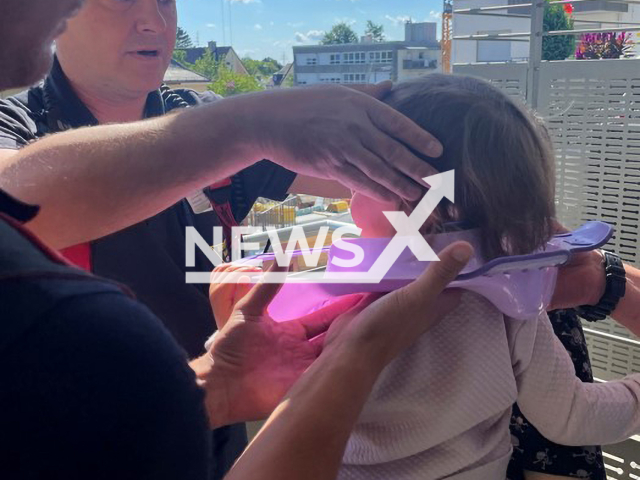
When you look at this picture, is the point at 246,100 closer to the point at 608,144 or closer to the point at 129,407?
the point at 129,407

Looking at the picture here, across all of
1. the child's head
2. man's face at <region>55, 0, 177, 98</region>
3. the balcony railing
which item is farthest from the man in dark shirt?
the balcony railing

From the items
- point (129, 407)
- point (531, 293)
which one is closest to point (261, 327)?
point (531, 293)

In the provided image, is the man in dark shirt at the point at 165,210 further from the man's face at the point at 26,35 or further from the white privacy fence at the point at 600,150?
the white privacy fence at the point at 600,150

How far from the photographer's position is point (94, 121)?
146 centimetres

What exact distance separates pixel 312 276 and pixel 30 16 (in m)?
0.72

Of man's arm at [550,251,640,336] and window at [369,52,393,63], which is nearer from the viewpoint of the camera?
man's arm at [550,251,640,336]

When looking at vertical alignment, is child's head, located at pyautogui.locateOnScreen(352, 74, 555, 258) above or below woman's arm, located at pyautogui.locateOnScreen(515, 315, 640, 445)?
above

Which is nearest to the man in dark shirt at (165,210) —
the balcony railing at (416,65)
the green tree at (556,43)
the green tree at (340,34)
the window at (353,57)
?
the green tree at (556,43)

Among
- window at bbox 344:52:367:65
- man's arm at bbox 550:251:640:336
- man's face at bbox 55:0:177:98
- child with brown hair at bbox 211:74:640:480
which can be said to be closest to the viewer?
child with brown hair at bbox 211:74:640:480

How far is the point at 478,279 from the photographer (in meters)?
1.01

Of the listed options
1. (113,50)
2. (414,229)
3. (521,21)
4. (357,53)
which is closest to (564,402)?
(414,229)

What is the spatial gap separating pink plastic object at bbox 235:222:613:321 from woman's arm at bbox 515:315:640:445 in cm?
8

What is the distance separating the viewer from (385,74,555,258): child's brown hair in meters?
1.05

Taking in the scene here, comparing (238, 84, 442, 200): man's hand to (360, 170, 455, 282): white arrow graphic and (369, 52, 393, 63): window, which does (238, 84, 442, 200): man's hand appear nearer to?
(360, 170, 455, 282): white arrow graphic
